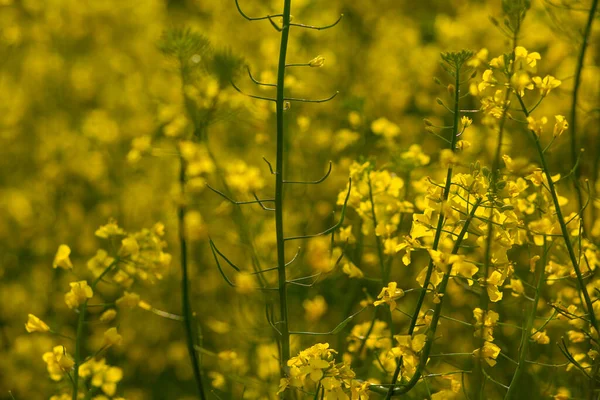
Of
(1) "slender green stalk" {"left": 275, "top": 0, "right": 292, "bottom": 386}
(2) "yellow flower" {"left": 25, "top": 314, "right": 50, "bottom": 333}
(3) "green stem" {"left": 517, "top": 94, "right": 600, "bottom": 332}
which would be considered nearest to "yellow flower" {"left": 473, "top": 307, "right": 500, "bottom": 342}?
(3) "green stem" {"left": 517, "top": 94, "right": 600, "bottom": 332}

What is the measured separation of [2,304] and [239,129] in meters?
1.68

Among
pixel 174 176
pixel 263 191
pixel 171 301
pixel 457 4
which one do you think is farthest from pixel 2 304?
pixel 457 4

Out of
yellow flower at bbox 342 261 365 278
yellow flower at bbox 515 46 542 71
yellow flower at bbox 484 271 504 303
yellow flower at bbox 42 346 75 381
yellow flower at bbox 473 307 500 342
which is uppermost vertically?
yellow flower at bbox 515 46 542 71

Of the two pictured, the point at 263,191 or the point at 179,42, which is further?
the point at 263,191

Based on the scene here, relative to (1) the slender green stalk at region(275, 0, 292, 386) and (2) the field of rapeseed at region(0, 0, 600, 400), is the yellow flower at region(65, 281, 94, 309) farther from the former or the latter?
(1) the slender green stalk at region(275, 0, 292, 386)

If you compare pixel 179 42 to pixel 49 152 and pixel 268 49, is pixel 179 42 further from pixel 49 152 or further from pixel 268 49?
pixel 49 152

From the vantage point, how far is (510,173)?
1743 millimetres

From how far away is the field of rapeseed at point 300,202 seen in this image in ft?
5.96

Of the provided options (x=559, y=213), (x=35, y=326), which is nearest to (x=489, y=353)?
(x=559, y=213)

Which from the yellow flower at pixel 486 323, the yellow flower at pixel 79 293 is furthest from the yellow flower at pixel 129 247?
the yellow flower at pixel 486 323

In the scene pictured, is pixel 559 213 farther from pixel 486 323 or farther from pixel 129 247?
pixel 129 247

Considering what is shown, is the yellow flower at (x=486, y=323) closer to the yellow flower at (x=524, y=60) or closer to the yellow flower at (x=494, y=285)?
the yellow flower at (x=494, y=285)

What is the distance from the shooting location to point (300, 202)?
154 inches

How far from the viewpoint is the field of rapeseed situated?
1816 millimetres
